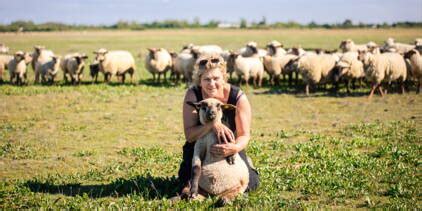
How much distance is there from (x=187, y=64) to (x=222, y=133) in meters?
16.4

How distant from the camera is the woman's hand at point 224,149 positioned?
20.4 feet

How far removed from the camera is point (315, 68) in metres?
19.2

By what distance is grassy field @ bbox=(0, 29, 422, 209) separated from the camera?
6.91 m

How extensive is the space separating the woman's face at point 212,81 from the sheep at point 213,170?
29cm

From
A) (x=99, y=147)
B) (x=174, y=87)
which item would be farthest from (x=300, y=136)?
(x=174, y=87)

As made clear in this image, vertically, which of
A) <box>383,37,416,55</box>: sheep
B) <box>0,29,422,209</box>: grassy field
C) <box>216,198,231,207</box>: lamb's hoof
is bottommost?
<box>0,29,422,209</box>: grassy field

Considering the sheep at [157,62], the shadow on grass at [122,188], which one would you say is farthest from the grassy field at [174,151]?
the sheep at [157,62]

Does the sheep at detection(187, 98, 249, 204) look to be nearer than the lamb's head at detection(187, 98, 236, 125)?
No

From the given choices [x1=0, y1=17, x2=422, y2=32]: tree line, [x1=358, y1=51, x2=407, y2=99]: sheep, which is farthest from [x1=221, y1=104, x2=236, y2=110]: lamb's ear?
[x1=0, y1=17, x2=422, y2=32]: tree line

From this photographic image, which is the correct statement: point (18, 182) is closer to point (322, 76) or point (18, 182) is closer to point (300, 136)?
point (300, 136)

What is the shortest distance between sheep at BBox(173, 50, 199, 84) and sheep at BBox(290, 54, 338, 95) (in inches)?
207

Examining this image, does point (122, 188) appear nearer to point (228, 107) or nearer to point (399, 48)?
point (228, 107)

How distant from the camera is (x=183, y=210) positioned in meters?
6.16

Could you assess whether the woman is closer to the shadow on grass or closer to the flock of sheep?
the shadow on grass
